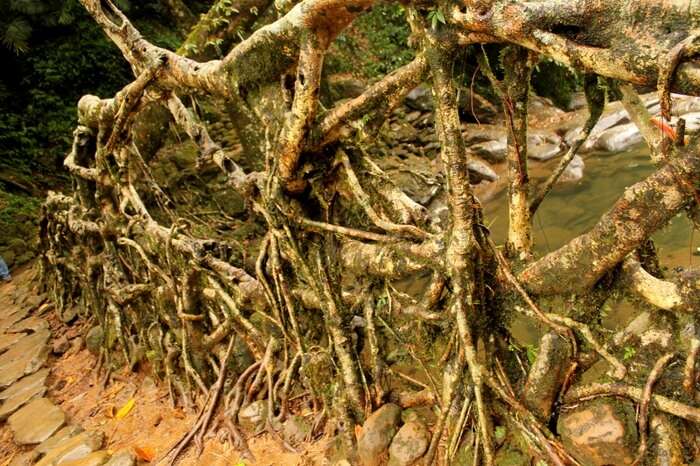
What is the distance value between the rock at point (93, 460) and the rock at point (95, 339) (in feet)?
5.11

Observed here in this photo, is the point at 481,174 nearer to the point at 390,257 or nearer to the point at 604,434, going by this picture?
the point at 390,257

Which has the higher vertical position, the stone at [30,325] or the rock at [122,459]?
the stone at [30,325]

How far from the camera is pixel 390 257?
212cm

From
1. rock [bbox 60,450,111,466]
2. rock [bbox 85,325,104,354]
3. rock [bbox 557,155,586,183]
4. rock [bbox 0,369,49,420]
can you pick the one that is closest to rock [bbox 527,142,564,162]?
rock [bbox 557,155,586,183]

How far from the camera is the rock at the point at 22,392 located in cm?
407

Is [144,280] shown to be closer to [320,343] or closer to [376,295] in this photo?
[320,343]

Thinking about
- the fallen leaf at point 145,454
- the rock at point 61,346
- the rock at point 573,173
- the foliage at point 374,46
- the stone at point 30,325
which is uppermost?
the foliage at point 374,46

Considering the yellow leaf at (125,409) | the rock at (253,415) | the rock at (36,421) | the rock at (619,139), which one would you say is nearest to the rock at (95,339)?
the rock at (36,421)

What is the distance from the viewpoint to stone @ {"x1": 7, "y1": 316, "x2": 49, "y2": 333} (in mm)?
5622

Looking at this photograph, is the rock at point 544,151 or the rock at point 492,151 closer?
the rock at point 544,151

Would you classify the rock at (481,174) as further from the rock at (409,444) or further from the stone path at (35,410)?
the stone path at (35,410)

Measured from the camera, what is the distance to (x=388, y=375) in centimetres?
251

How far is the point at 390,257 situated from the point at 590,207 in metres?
4.47

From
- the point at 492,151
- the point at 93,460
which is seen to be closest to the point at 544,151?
the point at 492,151
